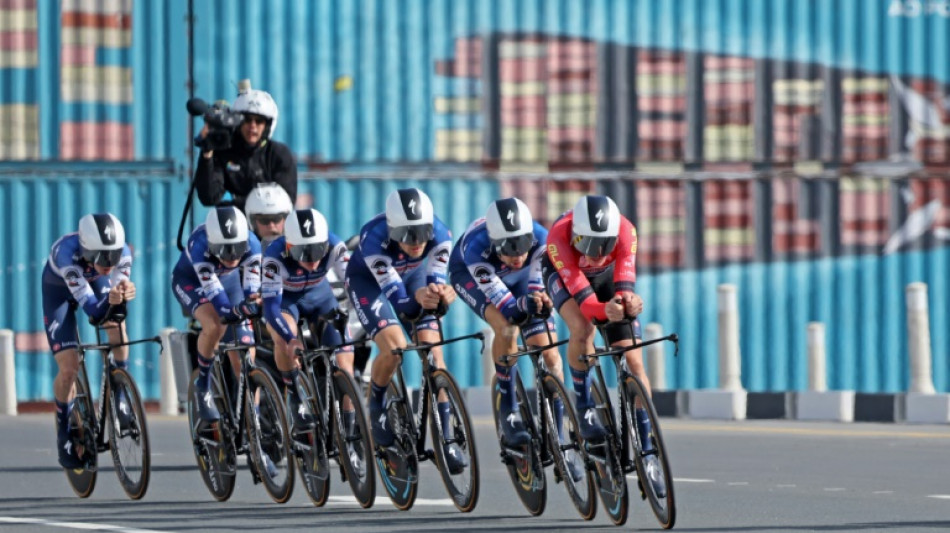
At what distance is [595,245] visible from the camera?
1114cm

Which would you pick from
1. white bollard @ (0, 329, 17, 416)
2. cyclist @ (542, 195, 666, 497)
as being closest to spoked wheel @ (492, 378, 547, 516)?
cyclist @ (542, 195, 666, 497)

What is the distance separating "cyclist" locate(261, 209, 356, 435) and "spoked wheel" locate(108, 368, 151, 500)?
2.88 ft

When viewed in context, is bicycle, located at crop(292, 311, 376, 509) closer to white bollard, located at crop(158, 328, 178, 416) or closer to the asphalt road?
the asphalt road

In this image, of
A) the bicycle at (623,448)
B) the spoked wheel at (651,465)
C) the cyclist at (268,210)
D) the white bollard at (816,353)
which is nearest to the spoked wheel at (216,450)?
the cyclist at (268,210)

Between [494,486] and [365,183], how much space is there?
427 inches

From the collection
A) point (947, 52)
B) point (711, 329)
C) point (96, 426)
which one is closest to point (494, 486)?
point (96, 426)

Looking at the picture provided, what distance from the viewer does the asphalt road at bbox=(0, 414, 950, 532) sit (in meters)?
11.3

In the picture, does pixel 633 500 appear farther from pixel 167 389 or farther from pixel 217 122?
pixel 167 389

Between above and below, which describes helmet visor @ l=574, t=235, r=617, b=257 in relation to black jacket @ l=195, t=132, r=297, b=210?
below

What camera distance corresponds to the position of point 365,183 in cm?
2419

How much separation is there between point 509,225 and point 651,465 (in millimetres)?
1856

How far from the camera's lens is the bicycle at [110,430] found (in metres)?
12.7

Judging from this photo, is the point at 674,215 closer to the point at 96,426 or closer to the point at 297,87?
the point at 297,87

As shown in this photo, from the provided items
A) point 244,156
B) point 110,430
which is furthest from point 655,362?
point 110,430
